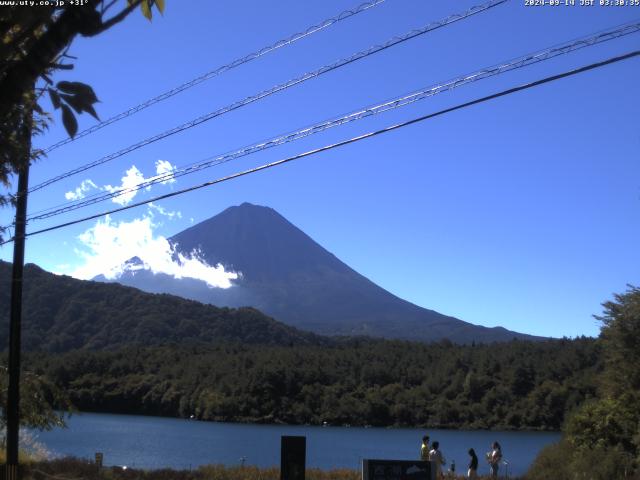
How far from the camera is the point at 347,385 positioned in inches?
4112

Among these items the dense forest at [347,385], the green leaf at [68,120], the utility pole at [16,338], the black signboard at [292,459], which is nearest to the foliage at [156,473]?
the utility pole at [16,338]

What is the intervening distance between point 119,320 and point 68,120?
15567 cm

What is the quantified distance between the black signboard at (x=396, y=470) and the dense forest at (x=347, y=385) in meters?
75.6

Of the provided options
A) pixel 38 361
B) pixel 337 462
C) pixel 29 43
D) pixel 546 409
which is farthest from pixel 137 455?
pixel 546 409

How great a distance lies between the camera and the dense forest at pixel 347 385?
92.0 meters

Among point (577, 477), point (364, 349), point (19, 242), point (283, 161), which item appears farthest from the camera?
point (364, 349)

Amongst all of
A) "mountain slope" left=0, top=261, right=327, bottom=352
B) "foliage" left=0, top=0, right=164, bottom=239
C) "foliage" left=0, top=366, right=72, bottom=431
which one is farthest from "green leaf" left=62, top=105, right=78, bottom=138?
"mountain slope" left=0, top=261, right=327, bottom=352

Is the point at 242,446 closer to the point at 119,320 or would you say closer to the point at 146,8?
the point at 146,8

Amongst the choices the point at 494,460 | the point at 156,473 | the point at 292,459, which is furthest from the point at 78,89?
the point at 494,460

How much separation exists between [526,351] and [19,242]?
9416 cm

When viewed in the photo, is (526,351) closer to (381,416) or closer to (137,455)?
(381,416)

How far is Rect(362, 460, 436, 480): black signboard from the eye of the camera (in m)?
13.3

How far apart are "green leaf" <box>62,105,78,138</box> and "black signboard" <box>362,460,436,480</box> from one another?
10785mm

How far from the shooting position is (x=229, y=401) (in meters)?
97.9
